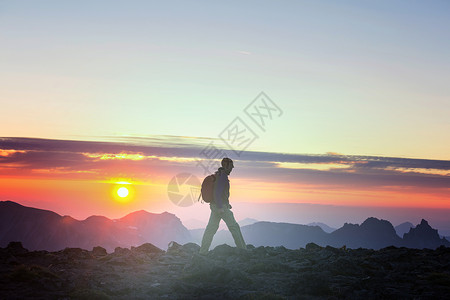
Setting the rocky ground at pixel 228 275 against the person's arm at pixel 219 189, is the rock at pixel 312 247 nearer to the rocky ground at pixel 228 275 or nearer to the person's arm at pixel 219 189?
the rocky ground at pixel 228 275

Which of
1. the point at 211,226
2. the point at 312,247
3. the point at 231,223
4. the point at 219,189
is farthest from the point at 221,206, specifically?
the point at 312,247

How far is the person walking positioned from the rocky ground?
0.95m

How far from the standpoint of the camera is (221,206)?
18422 millimetres

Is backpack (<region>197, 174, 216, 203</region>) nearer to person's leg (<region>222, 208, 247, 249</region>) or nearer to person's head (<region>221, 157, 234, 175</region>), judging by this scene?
person's head (<region>221, 157, 234, 175</region>)

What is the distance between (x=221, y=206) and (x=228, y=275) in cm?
388

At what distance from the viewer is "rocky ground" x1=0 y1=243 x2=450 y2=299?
524 inches

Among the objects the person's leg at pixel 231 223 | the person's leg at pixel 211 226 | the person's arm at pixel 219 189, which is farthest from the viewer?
the person's leg at pixel 211 226

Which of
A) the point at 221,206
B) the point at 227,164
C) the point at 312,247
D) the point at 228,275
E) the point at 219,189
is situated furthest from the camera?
the point at 312,247

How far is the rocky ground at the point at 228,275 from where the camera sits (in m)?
13.3

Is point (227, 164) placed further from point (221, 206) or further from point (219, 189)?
point (221, 206)

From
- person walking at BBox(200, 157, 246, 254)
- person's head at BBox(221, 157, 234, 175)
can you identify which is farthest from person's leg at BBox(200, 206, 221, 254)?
person's head at BBox(221, 157, 234, 175)

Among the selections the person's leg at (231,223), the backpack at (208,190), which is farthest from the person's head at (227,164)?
the person's leg at (231,223)

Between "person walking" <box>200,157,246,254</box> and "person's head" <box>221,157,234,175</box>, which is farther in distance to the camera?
"person's head" <box>221,157,234,175</box>

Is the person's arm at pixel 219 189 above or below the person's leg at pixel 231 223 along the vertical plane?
above
